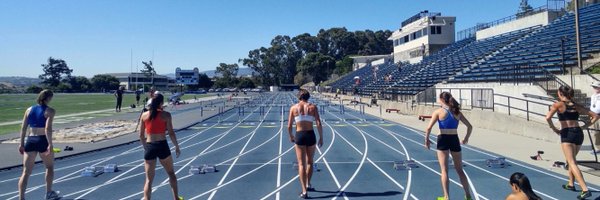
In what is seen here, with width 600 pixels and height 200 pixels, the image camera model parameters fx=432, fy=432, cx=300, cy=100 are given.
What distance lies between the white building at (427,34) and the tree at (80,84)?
8647 centimetres

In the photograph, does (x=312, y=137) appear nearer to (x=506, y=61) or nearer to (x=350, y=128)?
(x=350, y=128)

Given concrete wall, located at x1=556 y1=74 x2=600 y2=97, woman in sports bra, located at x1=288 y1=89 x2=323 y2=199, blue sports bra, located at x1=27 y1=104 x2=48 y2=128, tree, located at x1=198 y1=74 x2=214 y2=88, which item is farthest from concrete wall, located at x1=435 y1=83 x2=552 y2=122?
tree, located at x1=198 y1=74 x2=214 y2=88

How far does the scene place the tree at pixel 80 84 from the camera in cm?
10675

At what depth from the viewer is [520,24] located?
3444 centimetres

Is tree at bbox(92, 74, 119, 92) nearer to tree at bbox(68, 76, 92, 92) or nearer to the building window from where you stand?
tree at bbox(68, 76, 92, 92)

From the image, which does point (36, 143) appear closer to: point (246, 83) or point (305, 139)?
point (305, 139)

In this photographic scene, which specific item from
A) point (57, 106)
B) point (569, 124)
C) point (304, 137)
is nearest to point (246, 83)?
point (57, 106)

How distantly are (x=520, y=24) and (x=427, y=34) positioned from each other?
45.2 feet

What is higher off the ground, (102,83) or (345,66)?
(345,66)

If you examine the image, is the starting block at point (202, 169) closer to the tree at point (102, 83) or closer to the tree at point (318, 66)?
the tree at point (318, 66)

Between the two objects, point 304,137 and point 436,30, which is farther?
point 436,30

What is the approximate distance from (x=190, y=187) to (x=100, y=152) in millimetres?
5865

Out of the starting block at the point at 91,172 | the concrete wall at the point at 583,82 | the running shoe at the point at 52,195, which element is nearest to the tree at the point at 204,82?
the concrete wall at the point at 583,82

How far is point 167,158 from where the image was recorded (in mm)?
5816
